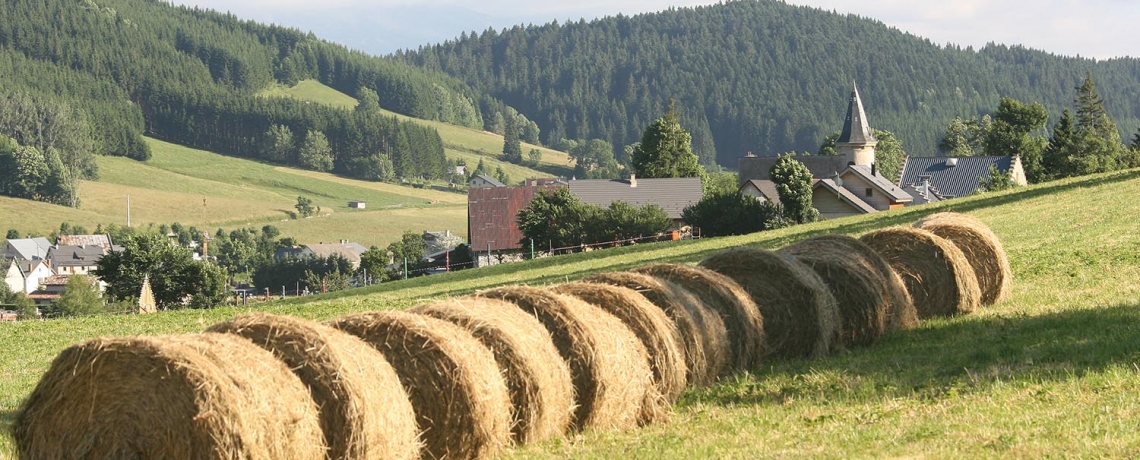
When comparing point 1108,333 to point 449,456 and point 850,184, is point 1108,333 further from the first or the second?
point 850,184

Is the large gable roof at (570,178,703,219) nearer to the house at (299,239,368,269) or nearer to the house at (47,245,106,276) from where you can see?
the house at (299,239,368,269)

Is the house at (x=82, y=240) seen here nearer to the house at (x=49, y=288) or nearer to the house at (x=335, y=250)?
the house at (x=49, y=288)

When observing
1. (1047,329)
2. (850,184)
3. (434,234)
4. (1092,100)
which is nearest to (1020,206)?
(1047,329)

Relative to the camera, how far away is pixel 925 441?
9.16 metres

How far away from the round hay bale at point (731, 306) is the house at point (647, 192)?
262ft

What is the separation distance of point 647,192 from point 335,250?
5747 cm

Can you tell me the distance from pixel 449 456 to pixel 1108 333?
771cm

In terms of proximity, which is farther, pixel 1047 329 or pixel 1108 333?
pixel 1047 329

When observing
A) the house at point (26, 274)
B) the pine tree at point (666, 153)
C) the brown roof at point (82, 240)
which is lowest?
the house at point (26, 274)

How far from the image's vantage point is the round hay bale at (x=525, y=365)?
9477mm

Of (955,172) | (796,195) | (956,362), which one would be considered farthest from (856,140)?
(956,362)

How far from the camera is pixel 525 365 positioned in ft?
31.0

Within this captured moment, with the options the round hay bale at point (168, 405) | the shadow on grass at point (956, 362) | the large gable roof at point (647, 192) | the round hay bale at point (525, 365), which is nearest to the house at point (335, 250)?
the large gable roof at point (647, 192)

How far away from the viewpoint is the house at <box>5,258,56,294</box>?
134 metres
